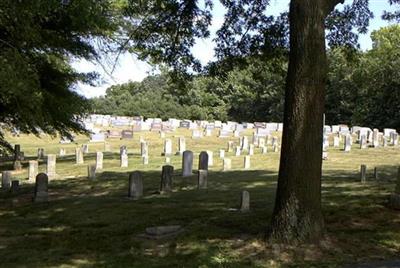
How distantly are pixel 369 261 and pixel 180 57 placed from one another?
8373 mm

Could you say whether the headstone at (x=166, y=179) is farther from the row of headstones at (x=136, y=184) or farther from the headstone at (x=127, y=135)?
the headstone at (x=127, y=135)

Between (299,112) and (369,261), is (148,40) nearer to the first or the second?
(299,112)

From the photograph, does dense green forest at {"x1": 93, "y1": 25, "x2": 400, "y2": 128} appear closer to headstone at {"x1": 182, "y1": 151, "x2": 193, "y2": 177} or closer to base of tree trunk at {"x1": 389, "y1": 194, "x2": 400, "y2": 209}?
headstone at {"x1": 182, "y1": 151, "x2": 193, "y2": 177}

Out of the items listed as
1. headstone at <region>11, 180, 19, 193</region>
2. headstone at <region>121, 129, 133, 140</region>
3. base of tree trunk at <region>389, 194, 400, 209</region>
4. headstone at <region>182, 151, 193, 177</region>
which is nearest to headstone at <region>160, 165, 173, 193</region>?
headstone at <region>182, 151, 193, 177</region>

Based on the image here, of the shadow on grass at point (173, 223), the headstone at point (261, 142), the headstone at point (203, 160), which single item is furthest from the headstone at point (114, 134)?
the shadow on grass at point (173, 223)

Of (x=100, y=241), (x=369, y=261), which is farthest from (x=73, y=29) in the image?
(x=369, y=261)

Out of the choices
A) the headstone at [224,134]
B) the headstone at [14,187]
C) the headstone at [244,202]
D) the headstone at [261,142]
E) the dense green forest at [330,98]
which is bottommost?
the headstone at [14,187]

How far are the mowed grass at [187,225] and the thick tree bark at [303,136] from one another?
0.34 meters

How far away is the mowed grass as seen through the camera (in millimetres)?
8078

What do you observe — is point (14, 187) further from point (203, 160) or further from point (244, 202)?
point (244, 202)

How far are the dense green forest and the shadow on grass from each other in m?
24.1

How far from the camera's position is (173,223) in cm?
1034

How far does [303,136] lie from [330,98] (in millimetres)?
65060

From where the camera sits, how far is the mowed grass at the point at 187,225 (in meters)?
8.08
